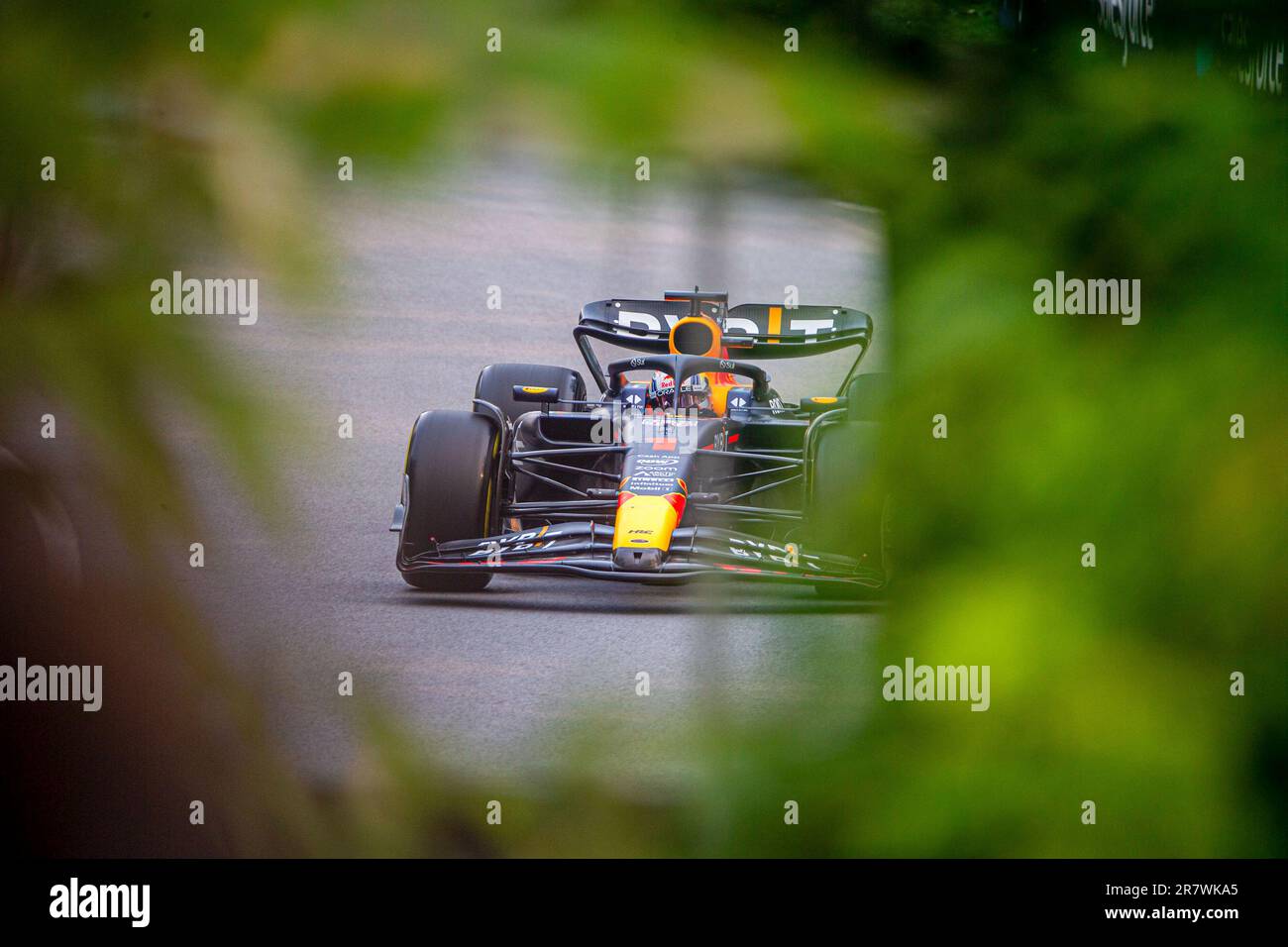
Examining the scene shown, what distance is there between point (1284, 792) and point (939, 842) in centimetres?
25

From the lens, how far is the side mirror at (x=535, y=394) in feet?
6.61

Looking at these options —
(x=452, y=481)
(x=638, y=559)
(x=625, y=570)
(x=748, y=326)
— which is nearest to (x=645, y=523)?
(x=638, y=559)

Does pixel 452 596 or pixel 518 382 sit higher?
pixel 518 382

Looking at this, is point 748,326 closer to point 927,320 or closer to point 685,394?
point 685,394

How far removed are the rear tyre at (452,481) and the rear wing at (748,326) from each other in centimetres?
35

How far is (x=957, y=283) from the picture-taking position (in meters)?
0.85

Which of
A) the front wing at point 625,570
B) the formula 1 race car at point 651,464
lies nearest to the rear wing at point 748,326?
the formula 1 race car at point 651,464

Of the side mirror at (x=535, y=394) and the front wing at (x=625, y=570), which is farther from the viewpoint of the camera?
the side mirror at (x=535, y=394)

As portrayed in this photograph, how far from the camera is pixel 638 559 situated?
1891mm

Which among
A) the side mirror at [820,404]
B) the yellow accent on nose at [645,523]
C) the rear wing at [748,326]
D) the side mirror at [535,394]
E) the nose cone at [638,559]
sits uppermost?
the rear wing at [748,326]

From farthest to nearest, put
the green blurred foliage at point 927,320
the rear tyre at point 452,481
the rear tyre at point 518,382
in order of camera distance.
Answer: the rear tyre at point 452,481 → the rear tyre at point 518,382 → the green blurred foliage at point 927,320

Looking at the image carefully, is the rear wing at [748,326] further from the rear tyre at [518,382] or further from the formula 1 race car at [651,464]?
the rear tyre at [518,382]

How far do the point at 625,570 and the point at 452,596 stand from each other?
1.01 feet

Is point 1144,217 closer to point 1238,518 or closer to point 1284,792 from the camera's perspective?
point 1238,518
